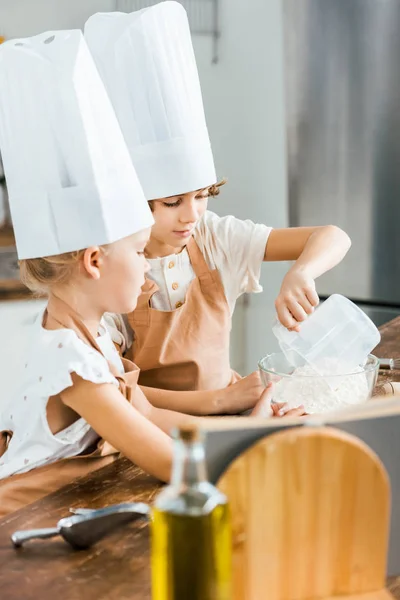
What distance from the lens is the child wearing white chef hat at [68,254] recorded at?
0.97 meters

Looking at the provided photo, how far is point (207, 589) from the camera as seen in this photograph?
1.73 ft

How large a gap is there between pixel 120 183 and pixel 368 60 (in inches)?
69.3

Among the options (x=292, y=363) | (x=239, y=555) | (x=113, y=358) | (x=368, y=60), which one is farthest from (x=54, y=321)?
(x=368, y=60)

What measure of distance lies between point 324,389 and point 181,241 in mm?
450

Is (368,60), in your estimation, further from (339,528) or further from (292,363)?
(339,528)

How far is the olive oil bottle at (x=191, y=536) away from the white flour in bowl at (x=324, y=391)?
1.77 ft

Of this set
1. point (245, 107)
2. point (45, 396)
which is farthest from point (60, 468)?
point (245, 107)

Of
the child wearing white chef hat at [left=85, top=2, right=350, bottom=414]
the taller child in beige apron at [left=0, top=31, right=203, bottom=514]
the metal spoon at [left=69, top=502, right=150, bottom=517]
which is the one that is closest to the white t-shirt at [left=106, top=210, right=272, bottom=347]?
the child wearing white chef hat at [left=85, top=2, right=350, bottom=414]

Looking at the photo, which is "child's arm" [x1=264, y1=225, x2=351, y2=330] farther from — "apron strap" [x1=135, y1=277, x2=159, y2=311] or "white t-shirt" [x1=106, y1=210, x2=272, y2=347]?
"apron strap" [x1=135, y1=277, x2=159, y2=311]

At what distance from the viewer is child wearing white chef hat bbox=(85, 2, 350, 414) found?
1279 millimetres

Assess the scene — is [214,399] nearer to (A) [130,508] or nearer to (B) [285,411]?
(B) [285,411]

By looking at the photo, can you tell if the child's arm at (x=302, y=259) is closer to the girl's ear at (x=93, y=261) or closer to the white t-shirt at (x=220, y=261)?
the white t-shirt at (x=220, y=261)

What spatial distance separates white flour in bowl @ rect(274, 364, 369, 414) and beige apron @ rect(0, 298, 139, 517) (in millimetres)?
239

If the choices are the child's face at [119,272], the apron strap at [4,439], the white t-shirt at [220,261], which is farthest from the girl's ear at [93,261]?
the white t-shirt at [220,261]
